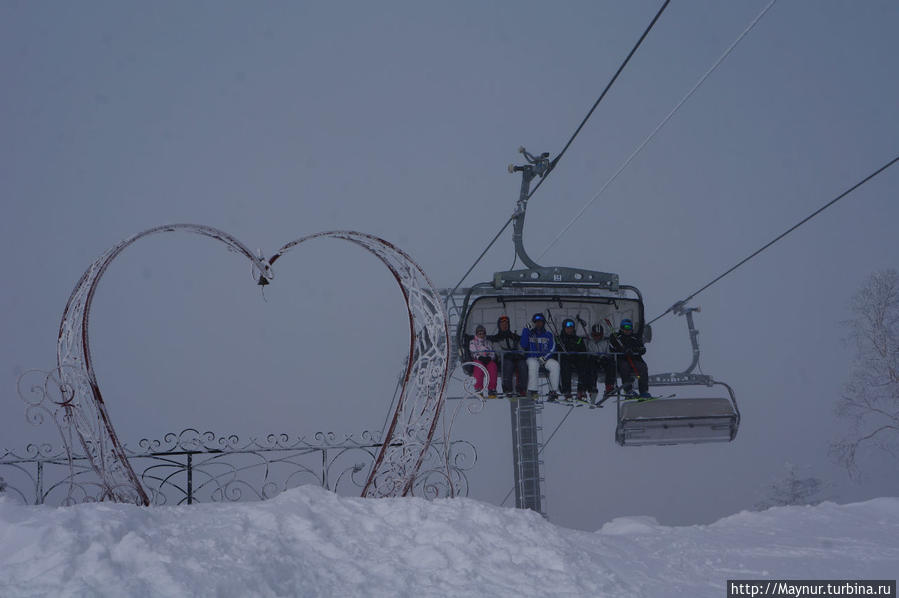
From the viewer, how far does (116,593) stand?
5105mm

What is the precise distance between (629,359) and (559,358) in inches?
50.1

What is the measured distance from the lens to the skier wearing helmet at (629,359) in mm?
13047

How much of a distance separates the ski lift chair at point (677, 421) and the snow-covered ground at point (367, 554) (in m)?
3.61

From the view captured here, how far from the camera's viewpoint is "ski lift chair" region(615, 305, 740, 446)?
12.8m

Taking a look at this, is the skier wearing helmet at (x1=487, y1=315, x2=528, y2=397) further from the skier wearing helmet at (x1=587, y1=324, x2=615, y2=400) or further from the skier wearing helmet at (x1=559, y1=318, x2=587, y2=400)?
the skier wearing helmet at (x1=587, y1=324, x2=615, y2=400)

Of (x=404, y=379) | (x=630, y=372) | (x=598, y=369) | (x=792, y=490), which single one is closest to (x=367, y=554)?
(x=404, y=379)

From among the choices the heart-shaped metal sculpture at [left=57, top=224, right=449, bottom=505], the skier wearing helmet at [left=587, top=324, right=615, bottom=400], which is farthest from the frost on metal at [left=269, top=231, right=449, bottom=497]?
the skier wearing helmet at [left=587, top=324, right=615, bottom=400]

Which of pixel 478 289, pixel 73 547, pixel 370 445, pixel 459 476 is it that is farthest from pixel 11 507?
pixel 478 289

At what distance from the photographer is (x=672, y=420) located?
1288cm

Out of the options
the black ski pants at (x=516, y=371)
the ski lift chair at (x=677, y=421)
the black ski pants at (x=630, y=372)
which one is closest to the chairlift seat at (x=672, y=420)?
the ski lift chair at (x=677, y=421)

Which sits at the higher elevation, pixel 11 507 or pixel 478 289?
pixel 478 289

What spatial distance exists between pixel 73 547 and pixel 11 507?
48.3 inches

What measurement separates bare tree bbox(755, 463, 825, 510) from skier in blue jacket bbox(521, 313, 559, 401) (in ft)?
65.7

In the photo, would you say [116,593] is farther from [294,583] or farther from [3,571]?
[294,583]
